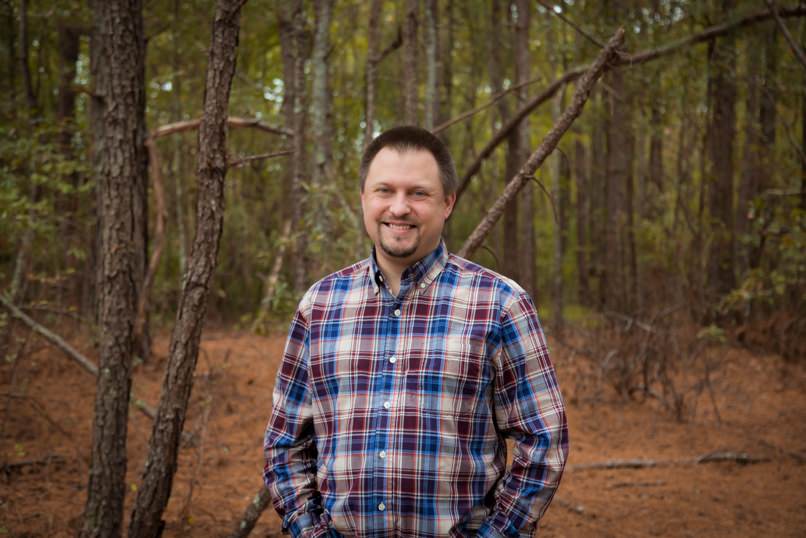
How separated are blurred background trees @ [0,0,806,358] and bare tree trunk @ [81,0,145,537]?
2.02 feet

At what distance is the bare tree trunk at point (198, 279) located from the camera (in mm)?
3336

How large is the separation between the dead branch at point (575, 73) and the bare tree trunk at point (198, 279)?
1.17m

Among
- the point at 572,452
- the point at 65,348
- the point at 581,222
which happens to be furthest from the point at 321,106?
the point at 581,222

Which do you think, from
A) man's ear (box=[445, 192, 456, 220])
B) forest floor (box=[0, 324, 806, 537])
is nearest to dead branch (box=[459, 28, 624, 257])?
man's ear (box=[445, 192, 456, 220])

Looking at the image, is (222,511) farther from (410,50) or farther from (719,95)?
(719,95)

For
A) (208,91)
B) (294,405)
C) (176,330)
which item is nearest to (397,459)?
(294,405)

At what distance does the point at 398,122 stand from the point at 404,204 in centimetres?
632

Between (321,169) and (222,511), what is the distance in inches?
142

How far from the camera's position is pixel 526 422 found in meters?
2.05

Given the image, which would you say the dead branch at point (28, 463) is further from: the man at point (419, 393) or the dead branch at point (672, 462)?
the dead branch at point (672, 462)

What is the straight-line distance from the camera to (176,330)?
346cm

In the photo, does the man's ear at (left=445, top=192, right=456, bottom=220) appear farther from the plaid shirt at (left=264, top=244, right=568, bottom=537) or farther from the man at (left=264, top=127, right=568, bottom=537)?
the plaid shirt at (left=264, top=244, right=568, bottom=537)

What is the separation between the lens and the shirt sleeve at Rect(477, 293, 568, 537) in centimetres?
202

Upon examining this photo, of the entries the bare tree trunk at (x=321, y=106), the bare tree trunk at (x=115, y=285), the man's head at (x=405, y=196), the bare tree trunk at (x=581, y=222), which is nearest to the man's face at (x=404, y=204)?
the man's head at (x=405, y=196)
